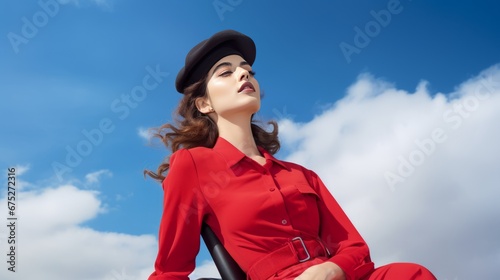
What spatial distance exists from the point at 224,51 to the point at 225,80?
248mm

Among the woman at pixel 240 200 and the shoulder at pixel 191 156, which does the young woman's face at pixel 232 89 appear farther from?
the shoulder at pixel 191 156

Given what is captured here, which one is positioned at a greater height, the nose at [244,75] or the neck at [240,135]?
the nose at [244,75]

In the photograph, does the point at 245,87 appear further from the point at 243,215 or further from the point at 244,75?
the point at 243,215

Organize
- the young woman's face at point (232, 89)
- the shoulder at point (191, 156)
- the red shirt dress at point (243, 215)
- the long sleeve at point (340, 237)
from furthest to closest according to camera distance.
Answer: the young woman's face at point (232, 89), the shoulder at point (191, 156), the red shirt dress at point (243, 215), the long sleeve at point (340, 237)

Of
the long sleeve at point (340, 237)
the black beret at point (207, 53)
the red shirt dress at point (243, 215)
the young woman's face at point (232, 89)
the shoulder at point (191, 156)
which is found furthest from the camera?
the black beret at point (207, 53)

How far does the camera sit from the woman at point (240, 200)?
9.74 feet

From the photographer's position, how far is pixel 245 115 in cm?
348

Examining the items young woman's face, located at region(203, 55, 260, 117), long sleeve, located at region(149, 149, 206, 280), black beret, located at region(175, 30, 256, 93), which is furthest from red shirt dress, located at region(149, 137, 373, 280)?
black beret, located at region(175, 30, 256, 93)

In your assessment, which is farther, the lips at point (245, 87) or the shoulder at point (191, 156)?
the lips at point (245, 87)

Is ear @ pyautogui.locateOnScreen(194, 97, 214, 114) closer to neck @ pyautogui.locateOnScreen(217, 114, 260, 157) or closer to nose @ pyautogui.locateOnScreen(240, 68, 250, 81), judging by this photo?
neck @ pyautogui.locateOnScreen(217, 114, 260, 157)

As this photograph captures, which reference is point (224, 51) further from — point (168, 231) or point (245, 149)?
point (168, 231)

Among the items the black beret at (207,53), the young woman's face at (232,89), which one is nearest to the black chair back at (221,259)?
the young woman's face at (232,89)

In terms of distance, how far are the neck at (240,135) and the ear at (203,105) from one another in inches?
6.4

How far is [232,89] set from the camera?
3.46 m
